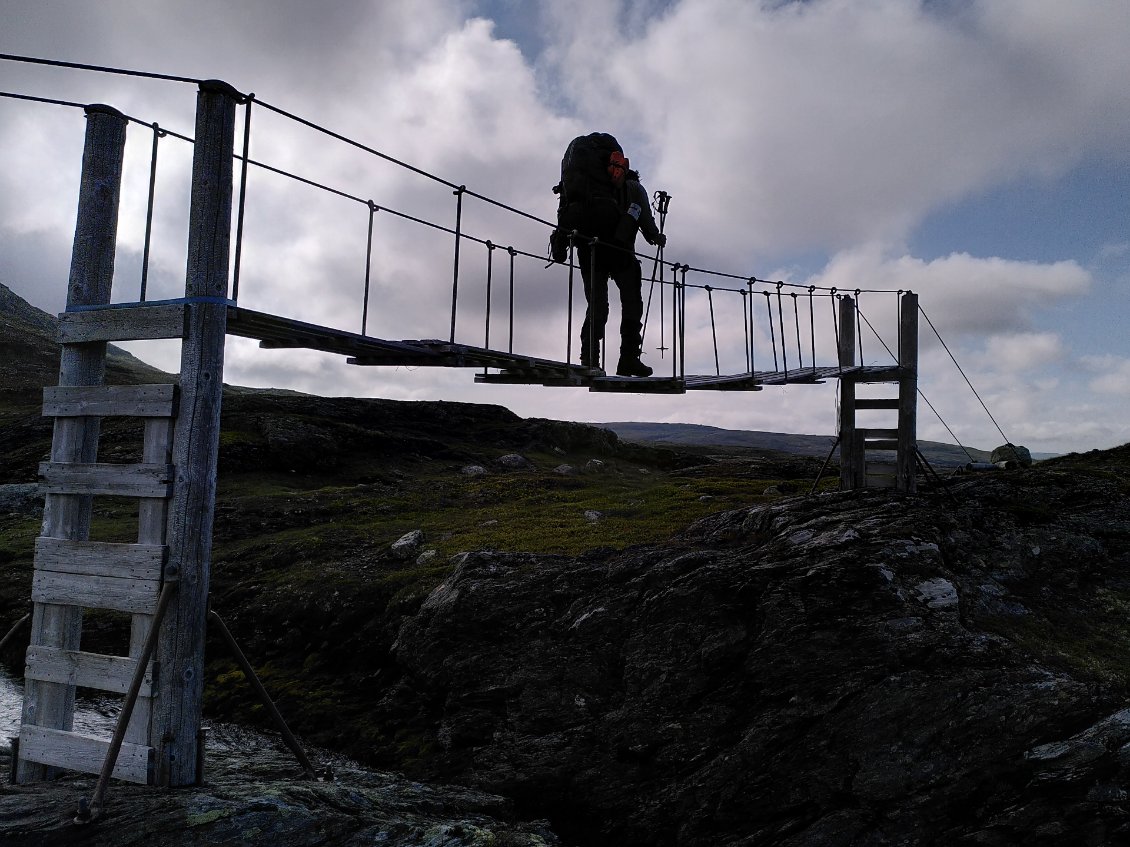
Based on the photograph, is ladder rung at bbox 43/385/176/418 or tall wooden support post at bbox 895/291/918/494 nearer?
ladder rung at bbox 43/385/176/418

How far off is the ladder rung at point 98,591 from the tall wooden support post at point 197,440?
0.32 metres

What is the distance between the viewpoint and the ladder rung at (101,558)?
8.43 meters

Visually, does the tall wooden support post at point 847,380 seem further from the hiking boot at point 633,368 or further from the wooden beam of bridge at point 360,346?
the hiking boot at point 633,368

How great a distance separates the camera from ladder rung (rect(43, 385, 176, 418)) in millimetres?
8672

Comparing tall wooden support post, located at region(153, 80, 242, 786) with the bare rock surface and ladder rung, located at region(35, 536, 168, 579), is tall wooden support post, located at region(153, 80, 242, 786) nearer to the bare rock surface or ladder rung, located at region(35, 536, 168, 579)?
ladder rung, located at region(35, 536, 168, 579)

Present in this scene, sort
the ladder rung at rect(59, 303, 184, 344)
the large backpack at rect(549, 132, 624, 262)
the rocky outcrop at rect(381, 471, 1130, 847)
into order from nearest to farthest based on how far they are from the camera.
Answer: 1. the ladder rung at rect(59, 303, 184, 344)
2. the rocky outcrop at rect(381, 471, 1130, 847)
3. the large backpack at rect(549, 132, 624, 262)

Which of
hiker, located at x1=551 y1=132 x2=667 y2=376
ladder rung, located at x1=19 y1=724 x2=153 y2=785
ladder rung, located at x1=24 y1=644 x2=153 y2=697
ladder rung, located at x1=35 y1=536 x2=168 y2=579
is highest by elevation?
hiker, located at x1=551 y1=132 x2=667 y2=376

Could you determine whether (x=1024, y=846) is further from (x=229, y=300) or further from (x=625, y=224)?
(x=625, y=224)

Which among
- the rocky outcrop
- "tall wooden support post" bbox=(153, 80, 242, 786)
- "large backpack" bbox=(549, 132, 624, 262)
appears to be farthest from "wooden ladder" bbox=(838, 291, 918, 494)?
"tall wooden support post" bbox=(153, 80, 242, 786)

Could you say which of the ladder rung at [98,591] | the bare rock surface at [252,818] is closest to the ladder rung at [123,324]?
the ladder rung at [98,591]

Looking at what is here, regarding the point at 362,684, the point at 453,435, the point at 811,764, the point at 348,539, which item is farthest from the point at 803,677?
the point at 453,435

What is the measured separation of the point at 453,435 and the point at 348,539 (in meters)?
27.1

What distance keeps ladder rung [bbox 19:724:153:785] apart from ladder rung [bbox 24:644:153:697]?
1.86 feet

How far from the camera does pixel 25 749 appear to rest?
29.4 ft
